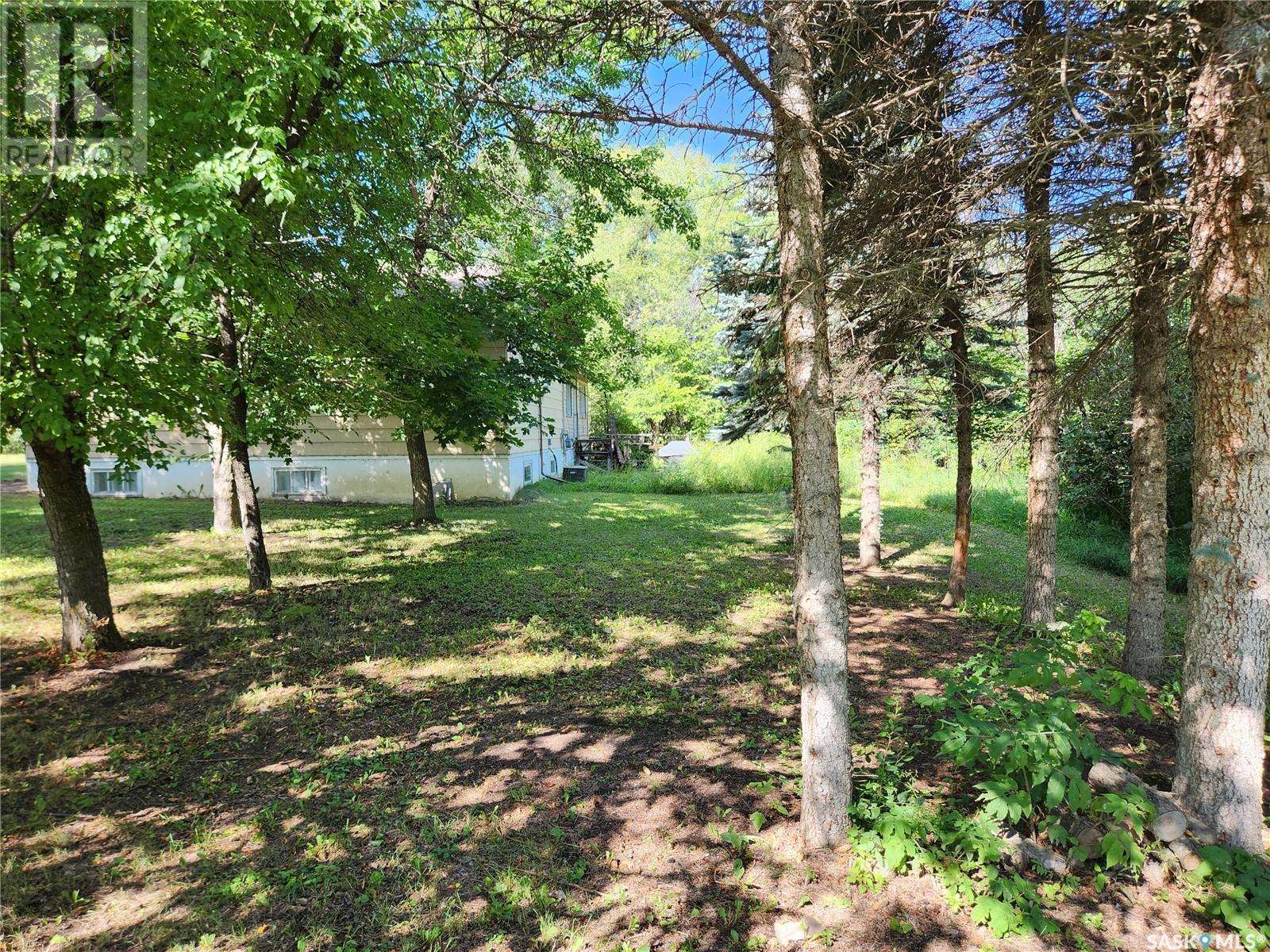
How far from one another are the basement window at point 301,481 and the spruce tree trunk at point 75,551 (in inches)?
416

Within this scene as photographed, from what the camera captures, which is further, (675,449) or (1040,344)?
(675,449)

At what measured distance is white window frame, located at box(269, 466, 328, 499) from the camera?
50.9ft

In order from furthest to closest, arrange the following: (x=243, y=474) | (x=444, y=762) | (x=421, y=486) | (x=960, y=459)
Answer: (x=421, y=486)
(x=243, y=474)
(x=960, y=459)
(x=444, y=762)

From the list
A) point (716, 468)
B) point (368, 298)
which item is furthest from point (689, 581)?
point (716, 468)

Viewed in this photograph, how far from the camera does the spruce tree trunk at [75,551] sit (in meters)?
5.21

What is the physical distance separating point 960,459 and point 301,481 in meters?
15.3

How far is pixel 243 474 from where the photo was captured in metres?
7.34

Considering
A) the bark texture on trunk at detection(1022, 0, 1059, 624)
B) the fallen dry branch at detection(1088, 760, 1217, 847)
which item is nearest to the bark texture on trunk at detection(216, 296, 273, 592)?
the bark texture on trunk at detection(1022, 0, 1059, 624)

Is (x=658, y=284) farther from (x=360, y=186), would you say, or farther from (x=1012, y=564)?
(x=360, y=186)

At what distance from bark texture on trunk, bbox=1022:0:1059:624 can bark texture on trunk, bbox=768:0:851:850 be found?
1310 mm

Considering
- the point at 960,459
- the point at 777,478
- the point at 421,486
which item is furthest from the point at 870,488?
the point at 777,478

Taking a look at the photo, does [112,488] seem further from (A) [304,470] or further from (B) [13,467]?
(B) [13,467]

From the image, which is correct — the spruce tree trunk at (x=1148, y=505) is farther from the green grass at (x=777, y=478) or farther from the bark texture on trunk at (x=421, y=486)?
the green grass at (x=777, y=478)

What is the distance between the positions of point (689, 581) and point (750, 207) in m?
5.58
